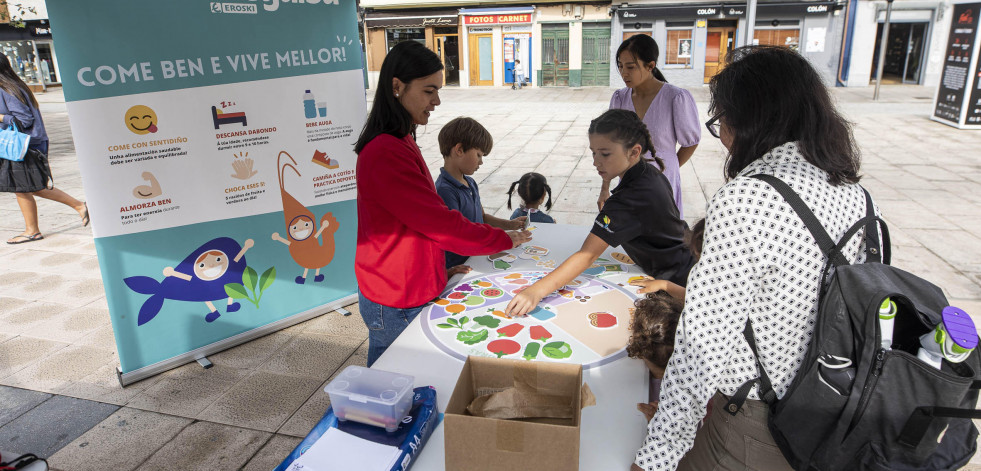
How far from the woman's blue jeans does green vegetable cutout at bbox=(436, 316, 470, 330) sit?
0.46ft

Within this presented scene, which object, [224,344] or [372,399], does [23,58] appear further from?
[372,399]

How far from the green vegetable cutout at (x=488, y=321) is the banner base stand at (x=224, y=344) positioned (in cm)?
200

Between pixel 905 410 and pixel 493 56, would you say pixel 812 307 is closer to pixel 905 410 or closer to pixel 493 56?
pixel 905 410

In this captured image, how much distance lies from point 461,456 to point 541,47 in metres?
21.1

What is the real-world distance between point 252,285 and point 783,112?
9.95 feet

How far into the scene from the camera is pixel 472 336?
6.16 ft

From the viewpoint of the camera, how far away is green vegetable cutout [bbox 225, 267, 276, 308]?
11.0 ft

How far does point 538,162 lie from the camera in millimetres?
8688

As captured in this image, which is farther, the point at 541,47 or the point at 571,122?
the point at 541,47

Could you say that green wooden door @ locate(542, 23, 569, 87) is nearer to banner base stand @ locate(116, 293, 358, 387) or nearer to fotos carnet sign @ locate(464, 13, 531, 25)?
fotos carnet sign @ locate(464, 13, 531, 25)

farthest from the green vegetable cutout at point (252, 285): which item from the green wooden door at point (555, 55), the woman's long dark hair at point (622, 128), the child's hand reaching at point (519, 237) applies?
the green wooden door at point (555, 55)

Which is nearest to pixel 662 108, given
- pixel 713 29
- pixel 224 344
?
pixel 224 344

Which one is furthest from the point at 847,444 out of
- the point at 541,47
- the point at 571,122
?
the point at 541,47

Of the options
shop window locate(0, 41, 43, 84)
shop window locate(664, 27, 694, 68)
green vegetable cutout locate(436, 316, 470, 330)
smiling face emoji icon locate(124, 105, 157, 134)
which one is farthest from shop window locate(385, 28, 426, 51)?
green vegetable cutout locate(436, 316, 470, 330)
